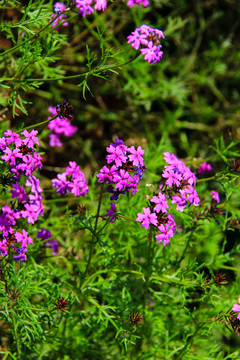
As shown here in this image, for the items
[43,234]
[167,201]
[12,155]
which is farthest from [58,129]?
[167,201]

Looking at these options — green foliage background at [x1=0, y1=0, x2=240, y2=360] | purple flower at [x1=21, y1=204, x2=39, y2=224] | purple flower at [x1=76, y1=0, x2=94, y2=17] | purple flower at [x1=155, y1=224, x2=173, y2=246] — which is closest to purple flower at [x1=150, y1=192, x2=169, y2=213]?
purple flower at [x1=155, y1=224, x2=173, y2=246]

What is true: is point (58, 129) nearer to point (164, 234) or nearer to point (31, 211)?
point (31, 211)

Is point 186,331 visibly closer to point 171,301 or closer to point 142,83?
point 171,301

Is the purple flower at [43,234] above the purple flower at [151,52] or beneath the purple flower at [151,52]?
beneath

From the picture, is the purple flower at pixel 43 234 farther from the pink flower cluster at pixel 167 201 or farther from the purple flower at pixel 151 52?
the purple flower at pixel 151 52

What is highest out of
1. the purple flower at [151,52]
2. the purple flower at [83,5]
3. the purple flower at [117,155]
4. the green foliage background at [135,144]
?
the purple flower at [83,5]

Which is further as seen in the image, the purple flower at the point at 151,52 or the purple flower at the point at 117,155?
the purple flower at the point at 151,52

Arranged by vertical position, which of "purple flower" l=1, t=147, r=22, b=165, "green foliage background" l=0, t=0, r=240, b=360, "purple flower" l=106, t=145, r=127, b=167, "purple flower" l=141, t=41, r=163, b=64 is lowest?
"green foliage background" l=0, t=0, r=240, b=360

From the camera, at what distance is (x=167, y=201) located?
102 inches

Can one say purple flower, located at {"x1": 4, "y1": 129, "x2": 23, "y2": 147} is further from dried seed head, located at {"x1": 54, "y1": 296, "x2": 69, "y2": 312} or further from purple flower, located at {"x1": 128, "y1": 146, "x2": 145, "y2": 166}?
dried seed head, located at {"x1": 54, "y1": 296, "x2": 69, "y2": 312}

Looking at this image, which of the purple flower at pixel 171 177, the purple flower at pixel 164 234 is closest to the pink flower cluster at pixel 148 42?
the purple flower at pixel 171 177

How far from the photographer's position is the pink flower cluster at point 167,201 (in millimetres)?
2502

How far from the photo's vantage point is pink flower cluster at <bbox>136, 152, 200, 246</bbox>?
250cm

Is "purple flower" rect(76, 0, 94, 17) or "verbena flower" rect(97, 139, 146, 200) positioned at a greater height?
"purple flower" rect(76, 0, 94, 17)
